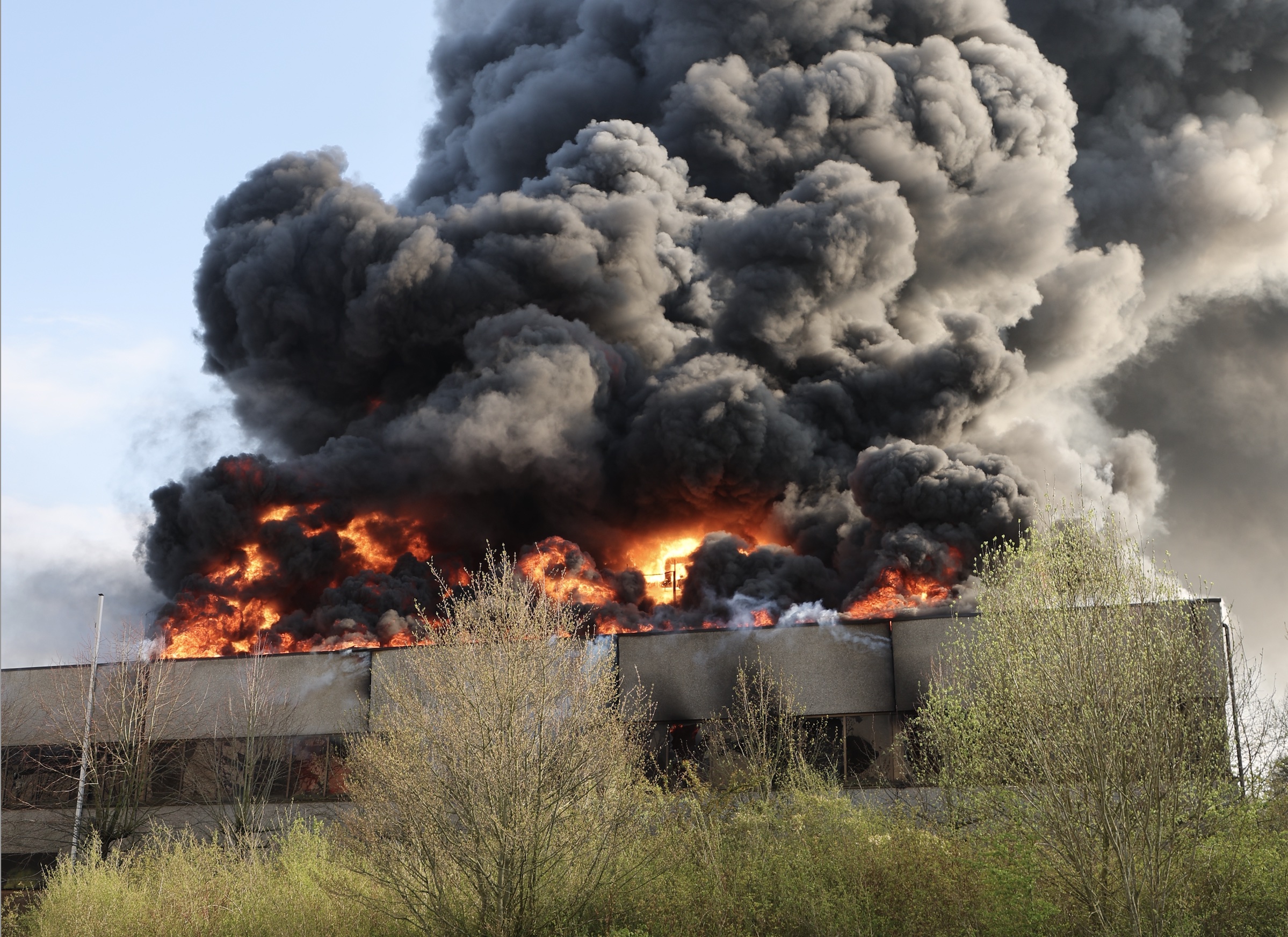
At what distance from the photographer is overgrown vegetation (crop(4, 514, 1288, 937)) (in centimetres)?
1191

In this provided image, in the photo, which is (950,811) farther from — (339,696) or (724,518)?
(724,518)

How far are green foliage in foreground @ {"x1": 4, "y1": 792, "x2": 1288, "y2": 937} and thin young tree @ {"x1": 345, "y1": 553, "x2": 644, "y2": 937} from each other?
0.87 meters

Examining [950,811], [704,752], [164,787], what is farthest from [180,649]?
[950,811]

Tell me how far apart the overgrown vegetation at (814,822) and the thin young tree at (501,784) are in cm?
4

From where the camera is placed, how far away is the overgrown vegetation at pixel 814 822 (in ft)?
39.1

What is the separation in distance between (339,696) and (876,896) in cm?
1720

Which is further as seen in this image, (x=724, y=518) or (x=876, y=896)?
(x=724, y=518)

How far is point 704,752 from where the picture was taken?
25.4 m

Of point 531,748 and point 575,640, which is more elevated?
point 575,640

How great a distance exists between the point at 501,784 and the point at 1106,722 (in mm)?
7203

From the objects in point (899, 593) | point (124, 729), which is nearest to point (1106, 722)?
point (124, 729)

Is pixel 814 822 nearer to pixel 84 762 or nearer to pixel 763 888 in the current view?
pixel 763 888

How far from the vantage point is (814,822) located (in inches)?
711

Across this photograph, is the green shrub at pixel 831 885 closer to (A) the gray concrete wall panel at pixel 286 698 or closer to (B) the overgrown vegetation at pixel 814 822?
(B) the overgrown vegetation at pixel 814 822
